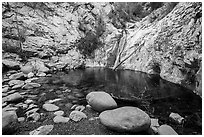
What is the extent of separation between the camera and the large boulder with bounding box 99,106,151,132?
2.55 m

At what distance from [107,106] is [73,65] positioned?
10.9 meters

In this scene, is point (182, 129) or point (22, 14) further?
point (22, 14)

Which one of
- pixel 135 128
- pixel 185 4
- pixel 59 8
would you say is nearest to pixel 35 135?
pixel 135 128

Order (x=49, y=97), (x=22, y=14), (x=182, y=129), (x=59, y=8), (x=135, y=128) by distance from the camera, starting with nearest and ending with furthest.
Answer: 1. (x=135, y=128)
2. (x=182, y=129)
3. (x=49, y=97)
4. (x=22, y=14)
5. (x=59, y=8)

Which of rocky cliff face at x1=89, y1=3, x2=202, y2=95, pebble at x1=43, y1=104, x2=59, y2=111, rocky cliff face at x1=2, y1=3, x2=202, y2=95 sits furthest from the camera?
rocky cliff face at x1=2, y1=3, x2=202, y2=95

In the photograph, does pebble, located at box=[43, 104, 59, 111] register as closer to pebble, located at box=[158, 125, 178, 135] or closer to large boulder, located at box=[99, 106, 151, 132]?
large boulder, located at box=[99, 106, 151, 132]

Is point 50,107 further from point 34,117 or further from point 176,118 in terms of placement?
point 176,118

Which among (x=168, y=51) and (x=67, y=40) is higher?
(x=67, y=40)

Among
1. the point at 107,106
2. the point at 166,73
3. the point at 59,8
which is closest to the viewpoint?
the point at 107,106

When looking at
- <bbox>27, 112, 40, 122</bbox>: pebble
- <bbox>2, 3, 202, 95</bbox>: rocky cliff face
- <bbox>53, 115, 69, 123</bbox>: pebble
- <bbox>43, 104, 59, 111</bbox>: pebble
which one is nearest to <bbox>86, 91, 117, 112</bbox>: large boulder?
<bbox>53, 115, 69, 123</bbox>: pebble

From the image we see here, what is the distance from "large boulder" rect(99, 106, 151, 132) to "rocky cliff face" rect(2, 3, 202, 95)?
12.8 feet

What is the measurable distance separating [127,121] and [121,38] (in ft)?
44.7

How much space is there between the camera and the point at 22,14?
14805mm

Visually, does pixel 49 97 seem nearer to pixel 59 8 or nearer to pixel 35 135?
pixel 35 135
